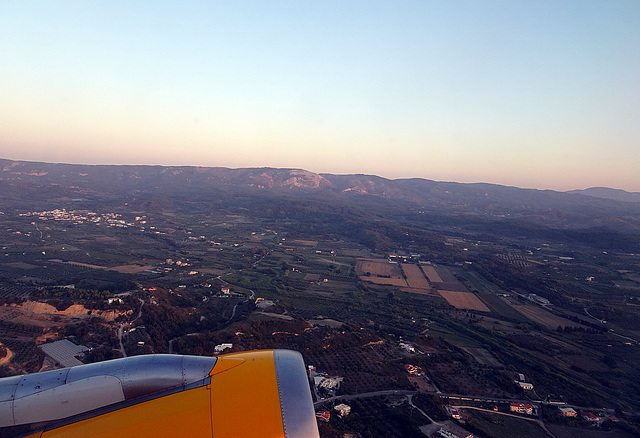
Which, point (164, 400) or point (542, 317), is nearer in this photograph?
point (164, 400)

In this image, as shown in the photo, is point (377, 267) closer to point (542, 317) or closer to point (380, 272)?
point (380, 272)

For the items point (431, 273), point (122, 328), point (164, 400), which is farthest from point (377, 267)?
point (164, 400)

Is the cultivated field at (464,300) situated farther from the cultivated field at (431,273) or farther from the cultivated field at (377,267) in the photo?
the cultivated field at (377,267)

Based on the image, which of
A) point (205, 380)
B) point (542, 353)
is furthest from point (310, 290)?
point (205, 380)

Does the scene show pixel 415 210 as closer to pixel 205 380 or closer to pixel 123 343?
pixel 123 343

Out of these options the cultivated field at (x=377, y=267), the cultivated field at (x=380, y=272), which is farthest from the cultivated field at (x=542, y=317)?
the cultivated field at (x=377, y=267)

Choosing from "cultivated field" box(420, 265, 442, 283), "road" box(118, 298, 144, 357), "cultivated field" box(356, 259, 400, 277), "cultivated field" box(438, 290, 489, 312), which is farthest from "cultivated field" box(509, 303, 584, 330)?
"road" box(118, 298, 144, 357)
